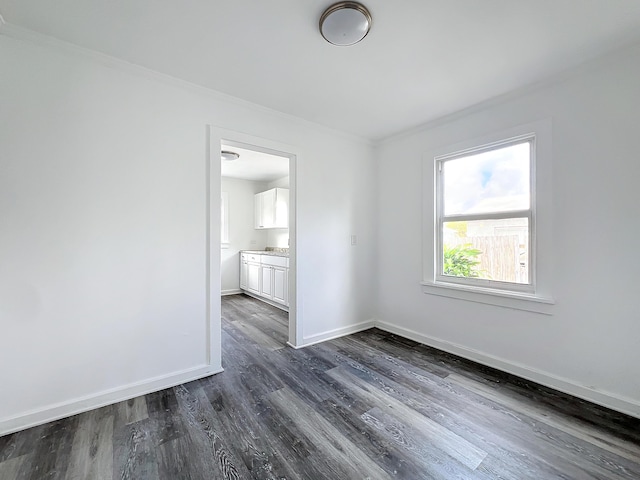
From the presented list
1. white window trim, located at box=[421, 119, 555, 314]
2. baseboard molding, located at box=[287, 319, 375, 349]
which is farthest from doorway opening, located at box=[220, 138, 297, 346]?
white window trim, located at box=[421, 119, 555, 314]

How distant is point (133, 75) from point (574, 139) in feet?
11.2

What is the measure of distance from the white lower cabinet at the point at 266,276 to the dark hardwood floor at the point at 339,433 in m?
1.95

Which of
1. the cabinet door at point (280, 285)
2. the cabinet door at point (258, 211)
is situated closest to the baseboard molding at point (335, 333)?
the cabinet door at point (280, 285)

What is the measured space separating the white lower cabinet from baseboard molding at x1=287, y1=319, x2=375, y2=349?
1.24m

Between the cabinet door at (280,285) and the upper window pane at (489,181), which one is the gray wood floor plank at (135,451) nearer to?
the cabinet door at (280,285)

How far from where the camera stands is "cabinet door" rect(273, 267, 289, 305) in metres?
4.30

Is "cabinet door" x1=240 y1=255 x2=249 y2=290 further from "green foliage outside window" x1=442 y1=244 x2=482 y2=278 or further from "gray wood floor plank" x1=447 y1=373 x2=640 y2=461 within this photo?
"gray wood floor plank" x1=447 y1=373 x2=640 y2=461

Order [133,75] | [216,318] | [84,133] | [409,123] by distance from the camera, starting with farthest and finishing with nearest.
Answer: [409,123] → [216,318] → [133,75] → [84,133]

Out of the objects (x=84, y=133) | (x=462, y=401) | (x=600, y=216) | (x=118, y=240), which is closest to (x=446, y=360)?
(x=462, y=401)

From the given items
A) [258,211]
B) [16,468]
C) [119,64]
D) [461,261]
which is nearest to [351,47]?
[119,64]

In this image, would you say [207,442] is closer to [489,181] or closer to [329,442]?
[329,442]

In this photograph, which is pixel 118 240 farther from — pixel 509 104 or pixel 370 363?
pixel 509 104

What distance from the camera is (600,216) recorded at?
77.2 inches

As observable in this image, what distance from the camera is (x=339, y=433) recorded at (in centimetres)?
166
